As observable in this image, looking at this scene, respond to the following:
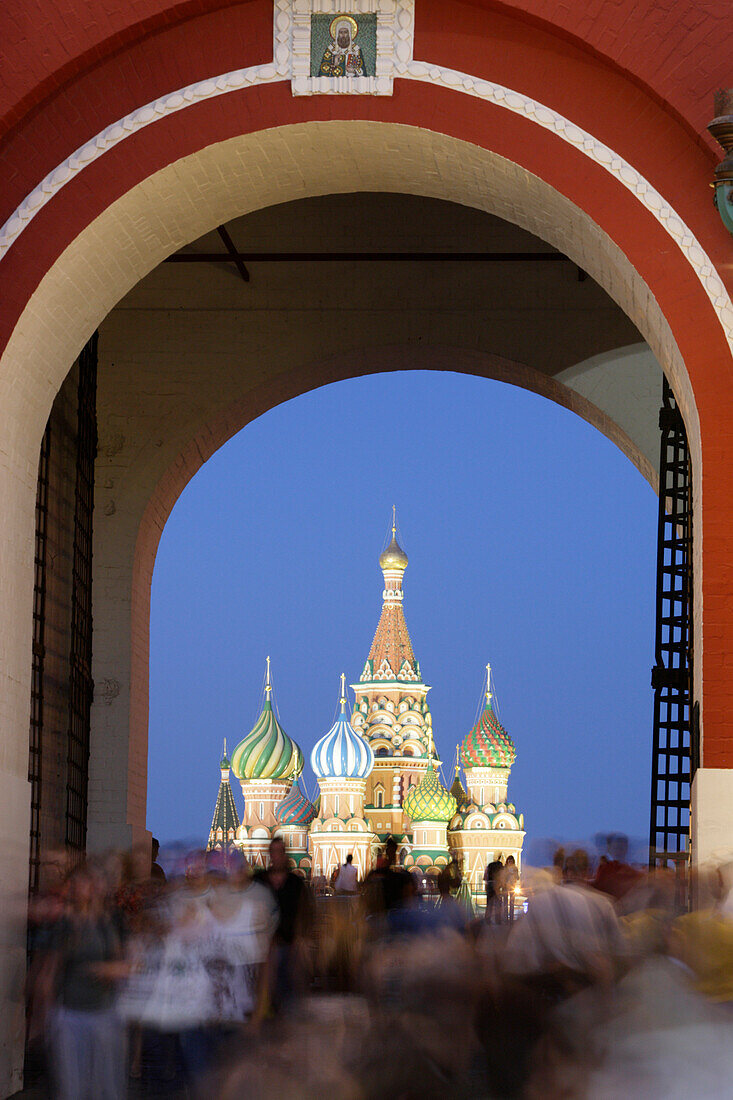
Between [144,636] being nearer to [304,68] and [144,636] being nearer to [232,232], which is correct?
[232,232]

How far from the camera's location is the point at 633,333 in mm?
13477

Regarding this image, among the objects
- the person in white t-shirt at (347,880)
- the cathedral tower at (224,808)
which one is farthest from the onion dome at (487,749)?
the person in white t-shirt at (347,880)

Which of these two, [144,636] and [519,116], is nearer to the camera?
[519,116]

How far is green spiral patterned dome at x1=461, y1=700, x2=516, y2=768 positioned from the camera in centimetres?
6288

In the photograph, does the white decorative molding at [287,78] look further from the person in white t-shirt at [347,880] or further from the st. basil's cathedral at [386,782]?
the st. basil's cathedral at [386,782]

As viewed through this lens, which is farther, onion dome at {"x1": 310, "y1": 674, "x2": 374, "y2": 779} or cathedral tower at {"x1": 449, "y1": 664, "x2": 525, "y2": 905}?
cathedral tower at {"x1": 449, "y1": 664, "x2": 525, "y2": 905}

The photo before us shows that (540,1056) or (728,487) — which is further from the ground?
(728,487)

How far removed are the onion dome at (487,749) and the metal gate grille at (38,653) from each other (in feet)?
169

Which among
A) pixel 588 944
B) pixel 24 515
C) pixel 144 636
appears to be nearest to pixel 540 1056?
pixel 588 944

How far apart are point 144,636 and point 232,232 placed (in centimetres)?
363

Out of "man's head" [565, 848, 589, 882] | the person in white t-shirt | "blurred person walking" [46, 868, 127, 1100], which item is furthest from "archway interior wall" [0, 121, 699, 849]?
the person in white t-shirt

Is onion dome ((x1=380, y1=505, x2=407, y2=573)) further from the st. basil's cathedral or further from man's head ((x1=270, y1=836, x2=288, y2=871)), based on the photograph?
man's head ((x1=270, y1=836, x2=288, y2=871))

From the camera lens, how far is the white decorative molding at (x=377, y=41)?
884 centimetres

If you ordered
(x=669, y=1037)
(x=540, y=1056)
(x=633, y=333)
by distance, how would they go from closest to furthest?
(x=669, y=1037) → (x=540, y=1056) → (x=633, y=333)
